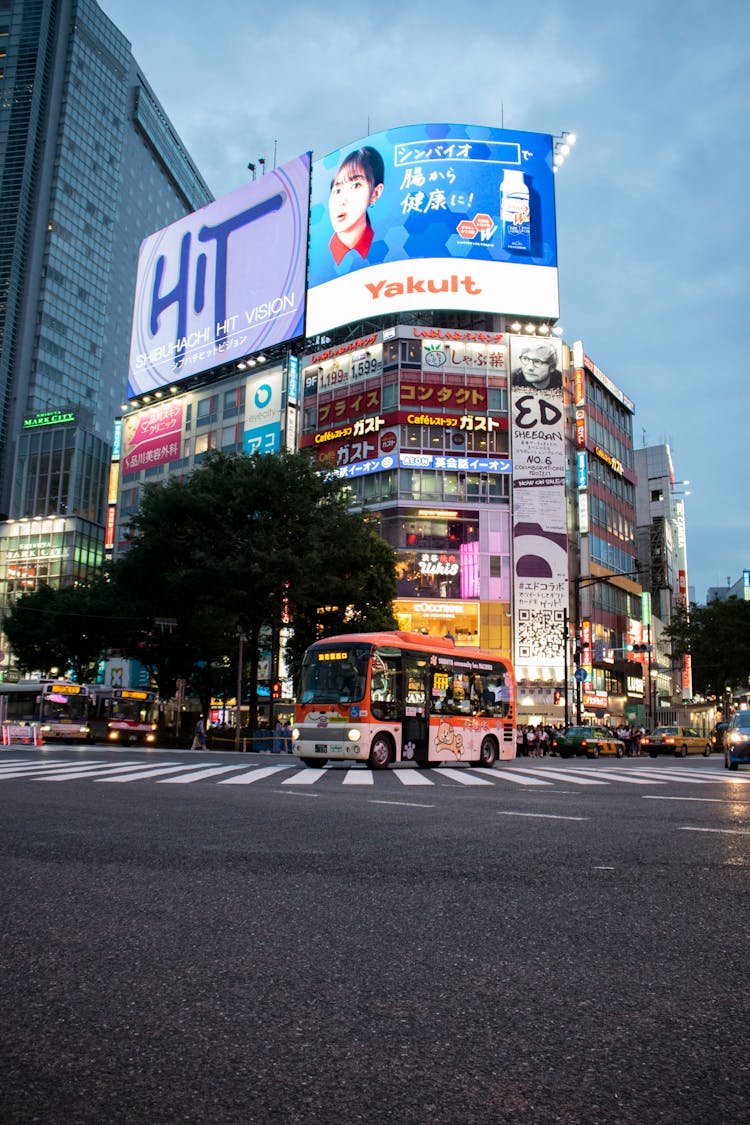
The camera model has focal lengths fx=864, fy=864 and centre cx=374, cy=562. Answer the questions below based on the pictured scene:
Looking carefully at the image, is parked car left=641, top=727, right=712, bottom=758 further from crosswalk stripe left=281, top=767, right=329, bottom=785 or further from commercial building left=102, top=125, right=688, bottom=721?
crosswalk stripe left=281, top=767, right=329, bottom=785

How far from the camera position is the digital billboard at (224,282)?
71062mm

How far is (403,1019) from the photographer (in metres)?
2.59

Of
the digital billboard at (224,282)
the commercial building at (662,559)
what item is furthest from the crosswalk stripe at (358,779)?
the commercial building at (662,559)

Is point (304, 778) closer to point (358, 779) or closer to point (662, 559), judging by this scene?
point (358, 779)

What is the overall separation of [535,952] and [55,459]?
112 metres

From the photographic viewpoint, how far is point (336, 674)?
20312 mm

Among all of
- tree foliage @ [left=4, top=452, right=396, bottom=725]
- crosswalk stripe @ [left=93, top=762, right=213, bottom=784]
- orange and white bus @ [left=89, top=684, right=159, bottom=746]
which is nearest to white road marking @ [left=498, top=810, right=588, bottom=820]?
crosswalk stripe @ [left=93, top=762, right=213, bottom=784]

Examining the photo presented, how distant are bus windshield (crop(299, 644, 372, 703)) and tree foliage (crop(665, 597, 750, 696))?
4727 centimetres

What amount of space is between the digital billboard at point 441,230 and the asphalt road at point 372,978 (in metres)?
61.3

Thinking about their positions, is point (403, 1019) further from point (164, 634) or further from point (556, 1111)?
point (164, 634)

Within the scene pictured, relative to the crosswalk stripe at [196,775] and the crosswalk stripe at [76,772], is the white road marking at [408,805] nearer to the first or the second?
the crosswalk stripe at [196,775]

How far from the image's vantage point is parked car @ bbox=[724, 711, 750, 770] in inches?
845

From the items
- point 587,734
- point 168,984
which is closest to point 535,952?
point 168,984

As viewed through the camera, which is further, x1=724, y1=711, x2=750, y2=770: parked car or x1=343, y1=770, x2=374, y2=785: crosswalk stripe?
x1=724, y1=711, x2=750, y2=770: parked car
